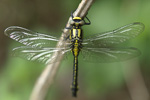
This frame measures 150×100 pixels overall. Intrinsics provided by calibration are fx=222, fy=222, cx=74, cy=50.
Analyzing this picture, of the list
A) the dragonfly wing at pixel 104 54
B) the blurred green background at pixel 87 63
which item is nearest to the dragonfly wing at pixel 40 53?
the dragonfly wing at pixel 104 54

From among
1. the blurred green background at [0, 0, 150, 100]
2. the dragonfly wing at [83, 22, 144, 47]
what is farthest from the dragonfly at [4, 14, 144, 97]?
the blurred green background at [0, 0, 150, 100]

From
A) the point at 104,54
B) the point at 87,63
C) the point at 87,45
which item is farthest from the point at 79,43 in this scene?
the point at 87,63

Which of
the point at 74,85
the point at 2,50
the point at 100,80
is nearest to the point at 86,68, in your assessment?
the point at 100,80

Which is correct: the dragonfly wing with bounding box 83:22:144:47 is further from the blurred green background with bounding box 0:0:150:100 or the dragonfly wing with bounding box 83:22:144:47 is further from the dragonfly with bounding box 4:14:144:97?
the blurred green background with bounding box 0:0:150:100

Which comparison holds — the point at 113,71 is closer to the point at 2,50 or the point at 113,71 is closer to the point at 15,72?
the point at 15,72

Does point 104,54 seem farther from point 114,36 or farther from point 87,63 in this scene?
point 87,63

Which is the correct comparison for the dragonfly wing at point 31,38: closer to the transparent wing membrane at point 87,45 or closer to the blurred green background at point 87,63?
the transparent wing membrane at point 87,45
